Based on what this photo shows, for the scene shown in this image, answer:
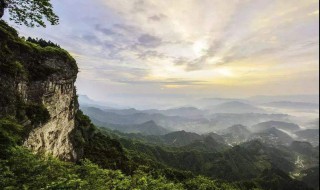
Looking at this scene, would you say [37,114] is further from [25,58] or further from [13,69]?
[25,58]

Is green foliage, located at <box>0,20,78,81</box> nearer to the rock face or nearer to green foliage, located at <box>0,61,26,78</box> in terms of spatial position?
green foliage, located at <box>0,61,26,78</box>

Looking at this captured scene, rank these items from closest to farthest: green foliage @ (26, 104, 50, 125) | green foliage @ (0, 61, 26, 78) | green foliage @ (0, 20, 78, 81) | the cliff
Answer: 1. green foliage @ (0, 61, 26, 78)
2. the cliff
3. green foliage @ (0, 20, 78, 81)
4. green foliage @ (26, 104, 50, 125)

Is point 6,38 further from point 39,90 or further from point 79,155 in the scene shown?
point 79,155

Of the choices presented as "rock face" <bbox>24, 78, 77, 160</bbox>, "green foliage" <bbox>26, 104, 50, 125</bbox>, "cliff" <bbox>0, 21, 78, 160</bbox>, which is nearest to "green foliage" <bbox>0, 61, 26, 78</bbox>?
"cliff" <bbox>0, 21, 78, 160</bbox>

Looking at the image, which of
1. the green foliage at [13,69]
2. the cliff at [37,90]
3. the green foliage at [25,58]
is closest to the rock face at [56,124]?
the cliff at [37,90]

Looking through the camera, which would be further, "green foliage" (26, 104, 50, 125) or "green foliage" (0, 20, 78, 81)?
"green foliage" (26, 104, 50, 125)

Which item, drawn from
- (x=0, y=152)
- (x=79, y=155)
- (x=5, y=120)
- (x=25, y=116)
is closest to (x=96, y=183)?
(x=0, y=152)

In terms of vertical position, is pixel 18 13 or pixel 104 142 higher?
pixel 18 13

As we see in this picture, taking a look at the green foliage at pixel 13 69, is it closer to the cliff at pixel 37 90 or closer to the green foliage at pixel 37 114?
the cliff at pixel 37 90
